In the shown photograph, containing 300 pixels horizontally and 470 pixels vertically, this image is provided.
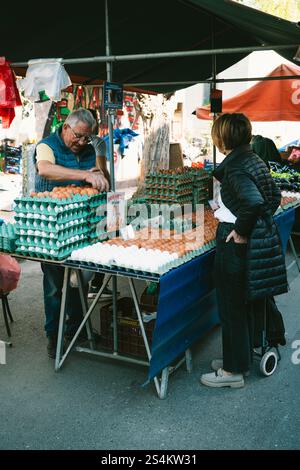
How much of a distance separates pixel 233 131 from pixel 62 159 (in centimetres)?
156

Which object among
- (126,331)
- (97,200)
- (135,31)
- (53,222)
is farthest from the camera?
(135,31)

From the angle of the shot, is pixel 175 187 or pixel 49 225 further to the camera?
pixel 175 187

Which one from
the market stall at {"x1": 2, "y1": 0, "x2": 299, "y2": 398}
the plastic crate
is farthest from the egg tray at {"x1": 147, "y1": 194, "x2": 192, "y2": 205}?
the plastic crate

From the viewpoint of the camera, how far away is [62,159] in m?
4.45

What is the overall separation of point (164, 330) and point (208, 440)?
782mm

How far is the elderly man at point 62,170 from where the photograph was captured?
4.29m

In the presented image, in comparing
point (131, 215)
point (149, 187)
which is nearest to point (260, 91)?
point (149, 187)

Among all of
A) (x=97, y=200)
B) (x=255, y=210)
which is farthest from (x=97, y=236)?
(x=255, y=210)

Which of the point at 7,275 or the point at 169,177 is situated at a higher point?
the point at 169,177

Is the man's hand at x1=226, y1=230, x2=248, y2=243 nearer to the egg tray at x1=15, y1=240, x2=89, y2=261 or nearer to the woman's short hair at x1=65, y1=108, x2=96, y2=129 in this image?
the egg tray at x1=15, y1=240, x2=89, y2=261

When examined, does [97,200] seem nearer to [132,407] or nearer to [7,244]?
[7,244]

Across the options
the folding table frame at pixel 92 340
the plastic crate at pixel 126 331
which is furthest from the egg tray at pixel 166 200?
the folding table frame at pixel 92 340

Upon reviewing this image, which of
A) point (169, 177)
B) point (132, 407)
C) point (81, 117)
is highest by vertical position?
point (81, 117)

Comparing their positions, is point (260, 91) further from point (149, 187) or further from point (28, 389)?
point (28, 389)
